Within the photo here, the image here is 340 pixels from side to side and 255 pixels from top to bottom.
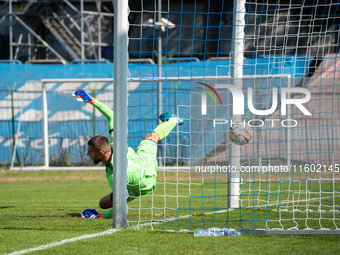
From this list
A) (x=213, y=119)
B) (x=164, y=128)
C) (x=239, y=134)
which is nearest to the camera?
(x=239, y=134)

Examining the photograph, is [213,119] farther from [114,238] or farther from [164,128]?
[114,238]

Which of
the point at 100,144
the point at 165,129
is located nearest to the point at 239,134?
the point at 165,129

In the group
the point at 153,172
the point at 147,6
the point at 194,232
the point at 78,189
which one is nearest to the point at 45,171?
the point at 78,189

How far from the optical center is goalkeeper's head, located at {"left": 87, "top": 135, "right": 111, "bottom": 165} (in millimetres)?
5074

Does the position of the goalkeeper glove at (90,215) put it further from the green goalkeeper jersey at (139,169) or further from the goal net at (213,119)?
the goal net at (213,119)

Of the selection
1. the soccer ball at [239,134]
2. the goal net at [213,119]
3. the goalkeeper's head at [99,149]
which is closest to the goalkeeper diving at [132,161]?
the goalkeeper's head at [99,149]

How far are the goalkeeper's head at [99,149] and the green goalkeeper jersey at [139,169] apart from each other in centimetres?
11

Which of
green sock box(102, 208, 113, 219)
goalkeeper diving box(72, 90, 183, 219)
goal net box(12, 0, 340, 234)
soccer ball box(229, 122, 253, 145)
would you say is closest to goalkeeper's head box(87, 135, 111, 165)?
goalkeeper diving box(72, 90, 183, 219)

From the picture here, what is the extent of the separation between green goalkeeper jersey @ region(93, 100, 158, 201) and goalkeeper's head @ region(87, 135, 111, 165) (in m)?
0.11

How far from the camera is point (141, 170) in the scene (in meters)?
5.14

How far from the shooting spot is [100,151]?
16.7 feet

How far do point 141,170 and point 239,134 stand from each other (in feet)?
5.31

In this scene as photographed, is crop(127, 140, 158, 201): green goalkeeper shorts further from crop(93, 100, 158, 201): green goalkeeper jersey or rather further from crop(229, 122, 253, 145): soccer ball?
crop(229, 122, 253, 145): soccer ball

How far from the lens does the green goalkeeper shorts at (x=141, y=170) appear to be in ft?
16.5
